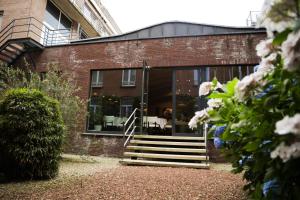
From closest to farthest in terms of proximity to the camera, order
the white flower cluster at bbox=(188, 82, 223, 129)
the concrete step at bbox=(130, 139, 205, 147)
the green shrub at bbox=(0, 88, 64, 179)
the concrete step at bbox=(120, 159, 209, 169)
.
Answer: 1. the white flower cluster at bbox=(188, 82, 223, 129)
2. the green shrub at bbox=(0, 88, 64, 179)
3. the concrete step at bbox=(120, 159, 209, 169)
4. the concrete step at bbox=(130, 139, 205, 147)

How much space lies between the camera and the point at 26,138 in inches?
170

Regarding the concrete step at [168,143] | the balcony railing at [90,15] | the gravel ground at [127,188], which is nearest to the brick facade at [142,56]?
the concrete step at [168,143]

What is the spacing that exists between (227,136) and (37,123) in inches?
157

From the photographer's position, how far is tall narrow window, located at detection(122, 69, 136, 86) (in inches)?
366

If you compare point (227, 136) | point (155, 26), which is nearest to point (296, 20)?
point (227, 136)

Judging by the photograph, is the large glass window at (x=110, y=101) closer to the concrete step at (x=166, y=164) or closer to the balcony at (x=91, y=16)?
the concrete step at (x=166, y=164)

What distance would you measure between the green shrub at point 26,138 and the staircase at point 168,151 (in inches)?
97.9

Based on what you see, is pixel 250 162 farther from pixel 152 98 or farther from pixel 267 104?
pixel 152 98

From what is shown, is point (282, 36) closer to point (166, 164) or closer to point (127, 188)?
point (127, 188)

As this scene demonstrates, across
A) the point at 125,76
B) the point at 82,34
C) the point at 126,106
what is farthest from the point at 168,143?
the point at 82,34

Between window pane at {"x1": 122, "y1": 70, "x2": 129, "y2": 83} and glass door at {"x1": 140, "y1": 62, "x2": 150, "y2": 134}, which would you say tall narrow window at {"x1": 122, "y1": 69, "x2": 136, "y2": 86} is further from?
glass door at {"x1": 140, "y1": 62, "x2": 150, "y2": 134}

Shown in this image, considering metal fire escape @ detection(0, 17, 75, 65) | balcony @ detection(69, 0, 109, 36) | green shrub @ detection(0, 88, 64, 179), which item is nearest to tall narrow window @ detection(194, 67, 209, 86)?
green shrub @ detection(0, 88, 64, 179)

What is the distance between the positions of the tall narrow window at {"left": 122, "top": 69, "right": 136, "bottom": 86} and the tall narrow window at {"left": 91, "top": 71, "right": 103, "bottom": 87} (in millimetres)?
935

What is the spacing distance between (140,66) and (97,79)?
1827 millimetres
